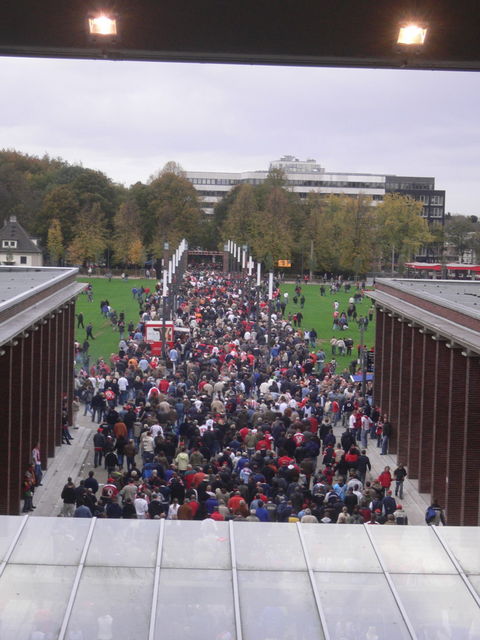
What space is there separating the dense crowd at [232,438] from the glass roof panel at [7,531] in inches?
327

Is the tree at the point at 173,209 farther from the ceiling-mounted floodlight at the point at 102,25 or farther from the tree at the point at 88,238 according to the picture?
the ceiling-mounted floodlight at the point at 102,25

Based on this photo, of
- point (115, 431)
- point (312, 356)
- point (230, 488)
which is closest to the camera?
point (230, 488)

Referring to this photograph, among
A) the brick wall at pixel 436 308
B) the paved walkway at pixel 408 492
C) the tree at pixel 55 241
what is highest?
the tree at pixel 55 241

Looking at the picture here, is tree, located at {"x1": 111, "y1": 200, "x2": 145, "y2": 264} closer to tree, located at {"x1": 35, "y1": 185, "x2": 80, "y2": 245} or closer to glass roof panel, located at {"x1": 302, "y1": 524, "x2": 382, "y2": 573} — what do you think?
tree, located at {"x1": 35, "y1": 185, "x2": 80, "y2": 245}

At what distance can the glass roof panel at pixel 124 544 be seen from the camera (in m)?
8.53

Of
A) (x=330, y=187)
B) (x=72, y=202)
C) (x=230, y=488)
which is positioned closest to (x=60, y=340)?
(x=230, y=488)

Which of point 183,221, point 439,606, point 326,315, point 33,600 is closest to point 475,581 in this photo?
point 439,606

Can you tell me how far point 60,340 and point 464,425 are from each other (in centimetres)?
1319

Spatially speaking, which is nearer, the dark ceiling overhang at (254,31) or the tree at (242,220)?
the dark ceiling overhang at (254,31)

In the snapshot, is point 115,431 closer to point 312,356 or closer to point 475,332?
point 475,332

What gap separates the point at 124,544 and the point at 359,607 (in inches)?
82.6

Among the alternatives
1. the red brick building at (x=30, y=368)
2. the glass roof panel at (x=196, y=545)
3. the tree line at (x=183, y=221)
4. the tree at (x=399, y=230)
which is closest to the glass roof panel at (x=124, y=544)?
the glass roof panel at (x=196, y=545)

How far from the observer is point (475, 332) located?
21.8 meters

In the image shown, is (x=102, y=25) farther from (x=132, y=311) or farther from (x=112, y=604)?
(x=132, y=311)
